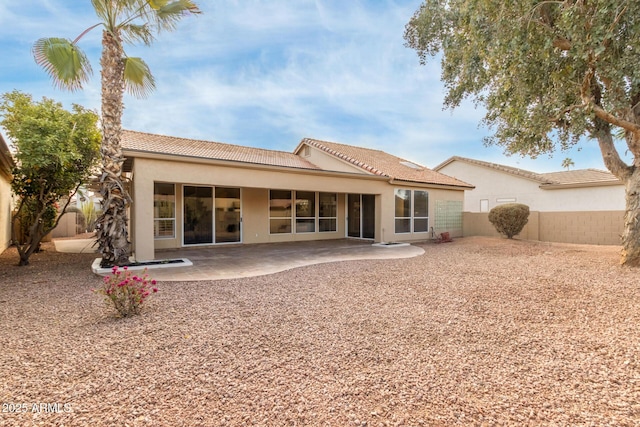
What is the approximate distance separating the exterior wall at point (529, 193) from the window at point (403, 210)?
1005 centimetres

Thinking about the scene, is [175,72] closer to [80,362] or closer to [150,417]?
[80,362]

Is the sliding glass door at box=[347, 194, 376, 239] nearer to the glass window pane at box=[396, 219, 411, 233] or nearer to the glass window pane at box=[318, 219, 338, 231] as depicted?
the glass window pane at box=[318, 219, 338, 231]

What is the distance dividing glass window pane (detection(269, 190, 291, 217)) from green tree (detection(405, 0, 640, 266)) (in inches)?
334

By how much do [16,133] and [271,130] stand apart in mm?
15635

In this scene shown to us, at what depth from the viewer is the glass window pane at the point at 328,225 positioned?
16003 millimetres

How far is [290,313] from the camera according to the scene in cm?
498

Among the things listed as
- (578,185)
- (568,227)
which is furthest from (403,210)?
(578,185)

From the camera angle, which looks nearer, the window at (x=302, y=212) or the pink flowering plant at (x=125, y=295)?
the pink flowering plant at (x=125, y=295)

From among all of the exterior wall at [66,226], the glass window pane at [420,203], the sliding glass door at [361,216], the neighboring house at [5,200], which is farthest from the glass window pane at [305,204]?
the exterior wall at [66,226]

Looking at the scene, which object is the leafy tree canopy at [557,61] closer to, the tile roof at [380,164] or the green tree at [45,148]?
the tile roof at [380,164]

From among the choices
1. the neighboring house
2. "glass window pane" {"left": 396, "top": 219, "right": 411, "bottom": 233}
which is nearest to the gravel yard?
the neighboring house

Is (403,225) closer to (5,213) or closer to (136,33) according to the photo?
(136,33)

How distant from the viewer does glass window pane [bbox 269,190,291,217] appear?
14.4m

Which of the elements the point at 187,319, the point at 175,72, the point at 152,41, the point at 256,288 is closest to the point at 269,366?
the point at 187,319
